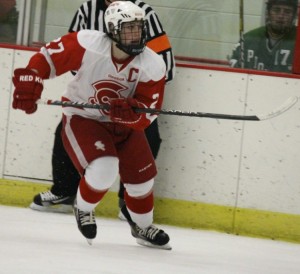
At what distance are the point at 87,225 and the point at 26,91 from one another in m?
0.60

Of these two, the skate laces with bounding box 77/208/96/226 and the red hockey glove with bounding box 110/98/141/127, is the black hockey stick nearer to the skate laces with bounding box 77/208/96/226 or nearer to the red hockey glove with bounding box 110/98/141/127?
the red hockey glove with bounding box 110/98/141/127

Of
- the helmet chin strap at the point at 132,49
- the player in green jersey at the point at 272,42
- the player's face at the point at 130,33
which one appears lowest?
the helmet chin strap at the point at 132,49

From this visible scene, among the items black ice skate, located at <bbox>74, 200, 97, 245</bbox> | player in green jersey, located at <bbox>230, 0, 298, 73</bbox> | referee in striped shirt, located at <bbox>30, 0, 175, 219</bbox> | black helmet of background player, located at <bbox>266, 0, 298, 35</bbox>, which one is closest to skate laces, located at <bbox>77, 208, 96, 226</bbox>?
black ice skate, located at <bbox>74, 200, 97, 245</bbox>

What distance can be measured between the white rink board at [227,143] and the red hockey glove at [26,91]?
4.09 feet

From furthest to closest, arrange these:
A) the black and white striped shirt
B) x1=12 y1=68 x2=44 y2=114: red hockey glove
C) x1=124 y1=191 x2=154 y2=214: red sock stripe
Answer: the black and white striped shirt < x1=124 y1=191 x2=154 y2=214: red sock stripe < x1=12 y1=68 x2=44 y2=114: red hockey glove

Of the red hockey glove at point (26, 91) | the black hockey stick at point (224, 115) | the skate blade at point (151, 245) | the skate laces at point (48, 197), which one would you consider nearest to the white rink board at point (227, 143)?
the skate laces at point (48, 197)

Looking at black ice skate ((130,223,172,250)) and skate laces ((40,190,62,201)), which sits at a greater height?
skate laces ((40,190,62,201))

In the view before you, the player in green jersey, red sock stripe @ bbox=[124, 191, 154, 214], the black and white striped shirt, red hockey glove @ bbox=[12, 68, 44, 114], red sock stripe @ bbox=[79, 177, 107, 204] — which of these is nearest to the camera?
red hockey glove @ bbox=[12, 68, 44, 114]

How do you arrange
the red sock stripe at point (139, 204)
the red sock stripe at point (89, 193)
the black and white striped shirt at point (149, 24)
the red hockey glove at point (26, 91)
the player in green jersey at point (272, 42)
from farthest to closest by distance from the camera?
the player in green jersey at point (272, 42)
the black and white striped shirt at point (149, 24)
the red sock stripe at point (139, 204)
the red sock stripe at point (89, 193)
the red hockey glove at point (26, 91)

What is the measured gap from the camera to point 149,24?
499 centimetres

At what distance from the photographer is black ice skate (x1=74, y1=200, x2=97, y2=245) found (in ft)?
13.5

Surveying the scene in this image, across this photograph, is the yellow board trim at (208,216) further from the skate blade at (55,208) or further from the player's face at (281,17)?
the player's face at (281,17)

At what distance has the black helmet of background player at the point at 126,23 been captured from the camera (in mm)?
3990

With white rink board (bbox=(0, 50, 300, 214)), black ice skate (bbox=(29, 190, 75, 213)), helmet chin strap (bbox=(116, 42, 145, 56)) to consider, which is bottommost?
black ice skate (bbox=(29, 190, 75, 213))
